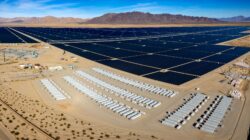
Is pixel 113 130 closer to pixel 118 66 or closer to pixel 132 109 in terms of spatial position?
pixel 132 109

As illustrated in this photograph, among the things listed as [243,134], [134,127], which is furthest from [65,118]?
[243,134]

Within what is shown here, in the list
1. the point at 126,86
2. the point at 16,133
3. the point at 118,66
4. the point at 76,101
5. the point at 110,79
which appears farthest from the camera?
the point at 118,66

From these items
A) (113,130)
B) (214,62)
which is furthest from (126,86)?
(214,62)

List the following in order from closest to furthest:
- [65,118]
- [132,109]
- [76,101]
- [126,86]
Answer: [65,118]
[132,109]
[76,101]
[126,86]

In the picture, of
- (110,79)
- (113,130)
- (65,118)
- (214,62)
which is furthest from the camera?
(214,62)

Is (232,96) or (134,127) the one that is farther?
(232,96)

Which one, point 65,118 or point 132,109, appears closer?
point 65,118

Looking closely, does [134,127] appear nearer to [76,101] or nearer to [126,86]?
[76,101]

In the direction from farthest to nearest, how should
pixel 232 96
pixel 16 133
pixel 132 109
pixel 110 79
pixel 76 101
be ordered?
pixel 110 79, pixel 232 96, pixel 76 101, pixel 132 109, pixel 16 133
